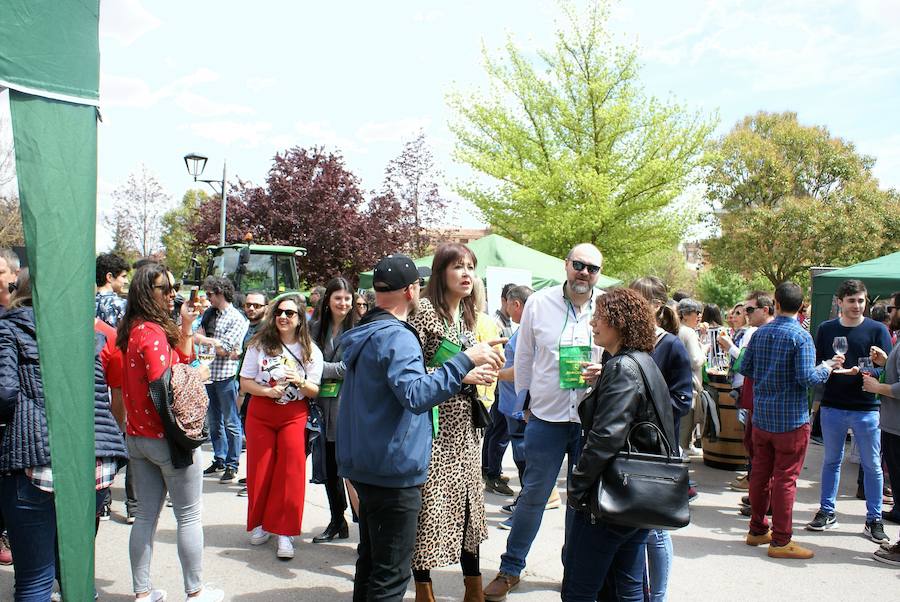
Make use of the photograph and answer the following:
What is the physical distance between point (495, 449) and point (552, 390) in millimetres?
2745

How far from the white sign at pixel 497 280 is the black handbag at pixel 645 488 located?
712cm

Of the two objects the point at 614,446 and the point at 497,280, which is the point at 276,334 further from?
the point at 497,280

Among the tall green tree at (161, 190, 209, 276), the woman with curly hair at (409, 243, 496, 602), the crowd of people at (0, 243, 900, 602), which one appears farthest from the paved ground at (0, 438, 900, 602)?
the tall green tree at (161, 190, 209, 276)

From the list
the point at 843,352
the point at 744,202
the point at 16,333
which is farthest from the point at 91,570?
the point at 744,202

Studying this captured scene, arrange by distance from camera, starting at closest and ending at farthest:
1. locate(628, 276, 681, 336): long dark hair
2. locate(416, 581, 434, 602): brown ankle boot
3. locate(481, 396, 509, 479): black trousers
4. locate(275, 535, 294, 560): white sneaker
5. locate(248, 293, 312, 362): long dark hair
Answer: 1. locate(416, 581, 434, 602): brown ankle boot
2. locate(275, 535, 294, 560): white sneaker
3. locate(248, 293, 312, 362): long dark hair
4. locate(628, 276, 681, 336): long dark hair
5. locate(481, 396, 509, 479): black trousers

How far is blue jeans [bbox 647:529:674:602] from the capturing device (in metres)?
3.44

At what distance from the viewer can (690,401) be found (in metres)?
4.88

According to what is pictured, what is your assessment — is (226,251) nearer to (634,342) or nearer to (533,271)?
(533,271)

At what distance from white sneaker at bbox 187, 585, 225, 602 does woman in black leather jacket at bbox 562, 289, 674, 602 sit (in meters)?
2.12

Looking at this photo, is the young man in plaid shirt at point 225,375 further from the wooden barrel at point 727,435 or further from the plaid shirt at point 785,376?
the wooden barrel at point 727,435

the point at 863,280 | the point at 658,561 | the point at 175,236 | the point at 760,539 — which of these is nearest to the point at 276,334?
the point at 658,561

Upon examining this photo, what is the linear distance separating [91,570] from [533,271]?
10.8 meters

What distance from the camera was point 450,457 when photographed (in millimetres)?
3570

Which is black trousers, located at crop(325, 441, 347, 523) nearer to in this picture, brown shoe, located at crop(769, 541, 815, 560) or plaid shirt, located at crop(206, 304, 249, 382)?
plaid shirt, located at crop(206, 304, 249, 382)
